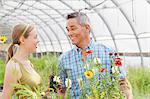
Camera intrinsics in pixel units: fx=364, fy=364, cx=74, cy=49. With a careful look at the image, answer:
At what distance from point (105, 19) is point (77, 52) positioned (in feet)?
25.8

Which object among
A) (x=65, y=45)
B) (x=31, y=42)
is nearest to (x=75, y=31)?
(x=31, y=42)

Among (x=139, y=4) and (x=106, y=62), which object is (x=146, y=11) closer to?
(x=139, y=4)

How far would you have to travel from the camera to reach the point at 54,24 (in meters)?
13.4

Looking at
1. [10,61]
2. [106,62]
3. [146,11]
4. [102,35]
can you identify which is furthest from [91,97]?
[102,35]

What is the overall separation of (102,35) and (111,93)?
887 centimetres

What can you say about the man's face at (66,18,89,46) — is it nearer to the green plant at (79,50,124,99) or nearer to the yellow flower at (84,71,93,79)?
the green plant at (79,50,124,99)

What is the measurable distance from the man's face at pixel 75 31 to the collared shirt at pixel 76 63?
0.35ft

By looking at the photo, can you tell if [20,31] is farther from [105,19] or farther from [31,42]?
[105,19]

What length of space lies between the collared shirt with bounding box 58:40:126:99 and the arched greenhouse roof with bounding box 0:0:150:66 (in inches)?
169

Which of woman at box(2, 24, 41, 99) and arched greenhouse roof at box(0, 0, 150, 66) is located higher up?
arched greenhouse roof at box(0, 0, 150, 66)

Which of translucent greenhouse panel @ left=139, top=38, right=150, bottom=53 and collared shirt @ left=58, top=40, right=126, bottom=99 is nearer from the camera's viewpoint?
collared shirt @ left=58, top=40, right=126, bottom=99

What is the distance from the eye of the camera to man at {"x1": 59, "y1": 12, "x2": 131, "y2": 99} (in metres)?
2.00

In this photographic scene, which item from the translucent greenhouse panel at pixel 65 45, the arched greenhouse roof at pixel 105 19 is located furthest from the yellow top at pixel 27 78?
the translucent greenhouse panel at pixel 65 45

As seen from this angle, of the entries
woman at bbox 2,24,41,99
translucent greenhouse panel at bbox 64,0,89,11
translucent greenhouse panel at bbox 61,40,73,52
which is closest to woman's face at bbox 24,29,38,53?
woman at bbox 2,24,41,99
